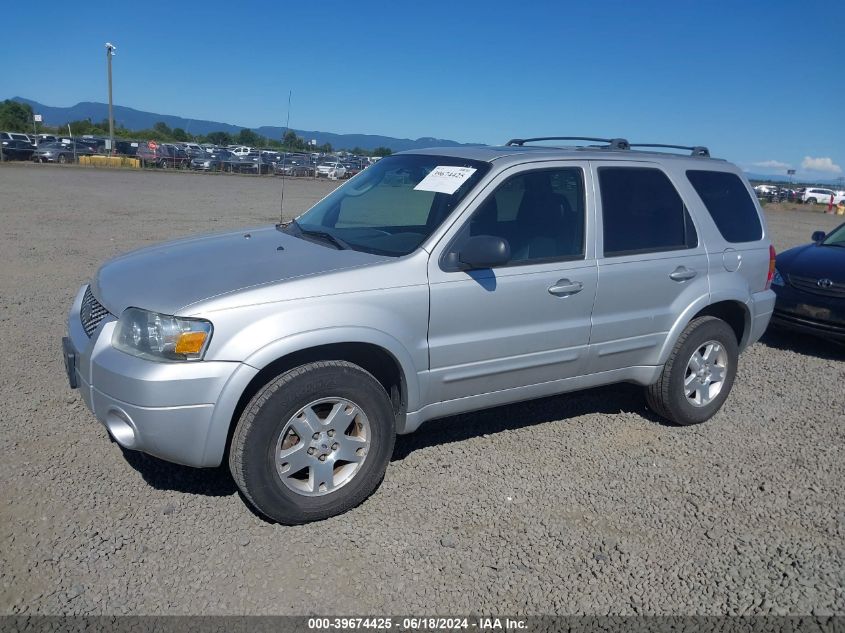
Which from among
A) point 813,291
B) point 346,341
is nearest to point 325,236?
point 346,341

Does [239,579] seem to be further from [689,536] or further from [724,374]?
[724,374]

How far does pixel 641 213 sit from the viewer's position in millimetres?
4812

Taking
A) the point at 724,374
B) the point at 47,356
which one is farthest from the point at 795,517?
the point at 47,356

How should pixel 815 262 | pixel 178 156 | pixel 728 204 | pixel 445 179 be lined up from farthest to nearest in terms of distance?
1. pixel 178 156
2. pixel 815 262
3. pixel 728 204
4. pixel 445 179

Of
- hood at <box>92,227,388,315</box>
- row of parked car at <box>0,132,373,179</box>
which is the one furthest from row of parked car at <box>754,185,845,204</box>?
hood at <box>92,227,388,315</box>

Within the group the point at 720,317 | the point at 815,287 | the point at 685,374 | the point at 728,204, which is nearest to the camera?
the point at 685,374

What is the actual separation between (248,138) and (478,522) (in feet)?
229

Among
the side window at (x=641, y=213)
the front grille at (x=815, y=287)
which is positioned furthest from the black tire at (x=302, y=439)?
the front grille at (x=815, y=287)

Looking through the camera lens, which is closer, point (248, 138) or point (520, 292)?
point (520, 292)

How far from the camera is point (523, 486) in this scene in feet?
13.8

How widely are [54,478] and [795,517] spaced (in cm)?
414

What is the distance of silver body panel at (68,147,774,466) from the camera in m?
3.33

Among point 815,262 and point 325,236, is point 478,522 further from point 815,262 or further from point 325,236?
point 815,262

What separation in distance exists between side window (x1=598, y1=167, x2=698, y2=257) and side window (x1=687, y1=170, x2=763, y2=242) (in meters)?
0.31
